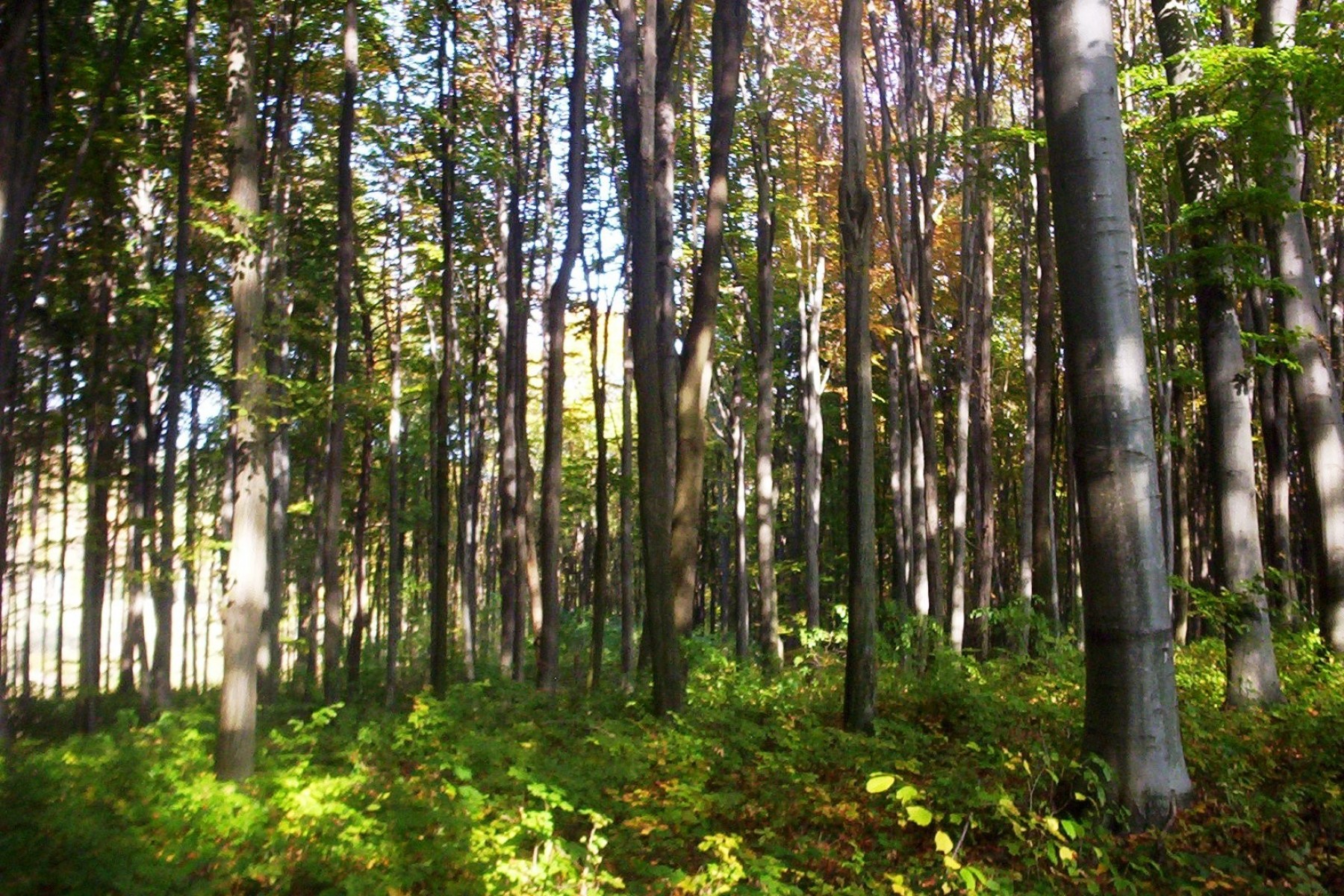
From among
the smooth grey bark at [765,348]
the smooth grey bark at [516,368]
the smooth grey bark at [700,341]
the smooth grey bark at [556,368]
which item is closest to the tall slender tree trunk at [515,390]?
the smooth grey bark at [516,368]

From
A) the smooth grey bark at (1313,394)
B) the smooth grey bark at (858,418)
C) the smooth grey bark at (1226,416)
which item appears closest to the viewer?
the smooth grey bark at (1226,416)

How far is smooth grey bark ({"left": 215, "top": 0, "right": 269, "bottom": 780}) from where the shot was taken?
27.8ft

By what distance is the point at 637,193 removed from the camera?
10805 millimetres

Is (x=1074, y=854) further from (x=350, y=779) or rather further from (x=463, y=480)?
(x=463, y=480)

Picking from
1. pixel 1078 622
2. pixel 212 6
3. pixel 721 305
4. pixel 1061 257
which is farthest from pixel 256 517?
pixel 1078 622

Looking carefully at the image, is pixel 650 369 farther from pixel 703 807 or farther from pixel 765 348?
pixel 765 348

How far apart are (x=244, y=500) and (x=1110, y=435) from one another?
22.8 feet

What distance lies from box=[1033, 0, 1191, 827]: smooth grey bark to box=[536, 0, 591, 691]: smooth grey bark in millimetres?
8245

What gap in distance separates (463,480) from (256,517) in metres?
15.7

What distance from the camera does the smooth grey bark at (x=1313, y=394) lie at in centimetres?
999

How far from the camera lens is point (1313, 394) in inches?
411

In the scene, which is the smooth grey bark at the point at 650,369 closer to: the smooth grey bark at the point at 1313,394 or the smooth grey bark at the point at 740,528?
the smooth grey bark at the point at 1313,394

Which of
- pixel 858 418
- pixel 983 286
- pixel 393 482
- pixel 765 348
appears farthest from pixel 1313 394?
pixel 393 482

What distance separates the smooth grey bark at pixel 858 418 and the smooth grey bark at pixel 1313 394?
13.4 ft
